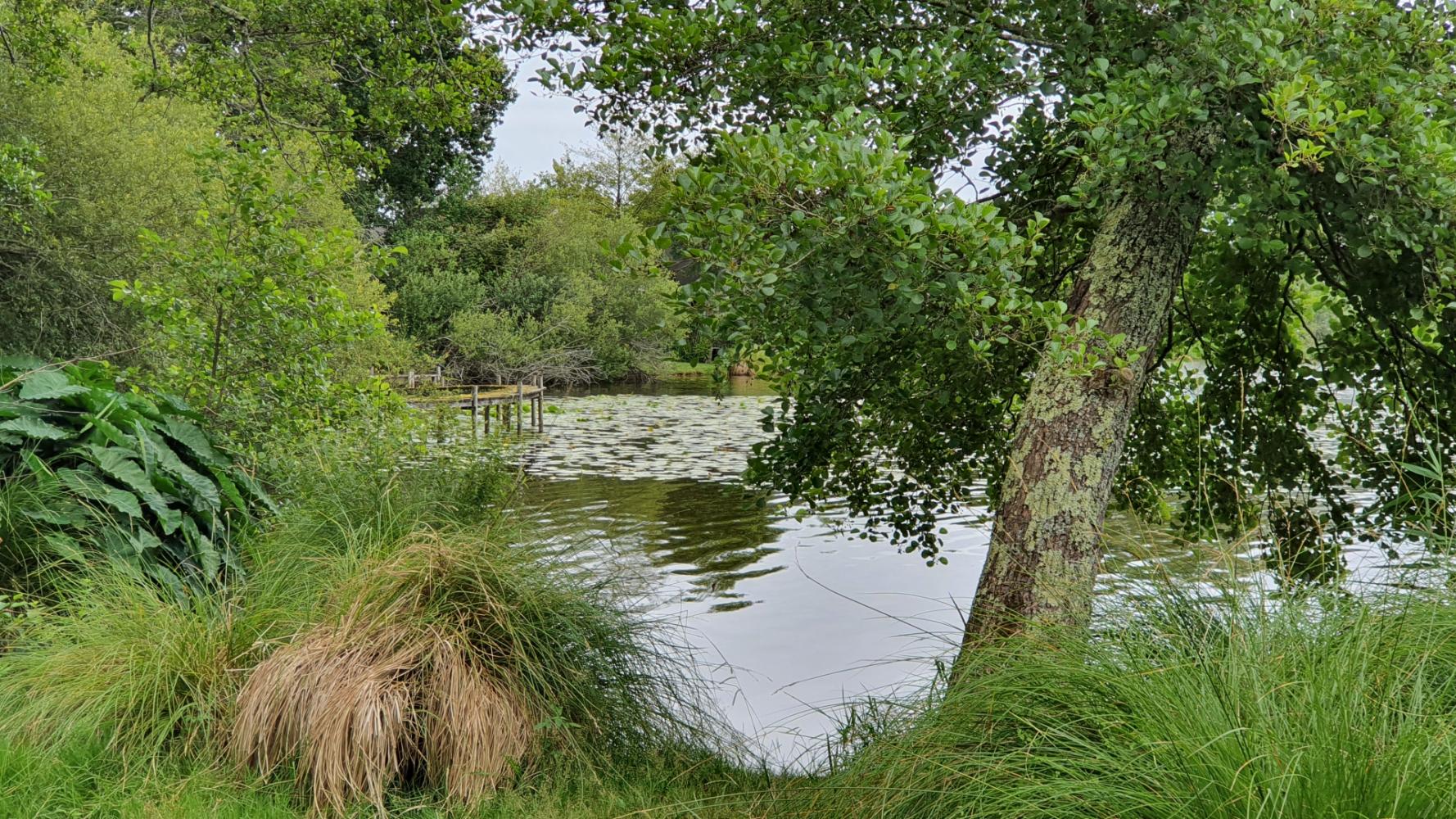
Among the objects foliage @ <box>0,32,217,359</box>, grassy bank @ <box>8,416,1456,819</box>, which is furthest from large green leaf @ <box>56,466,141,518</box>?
foliage @ <box>0,32,217,359</box>

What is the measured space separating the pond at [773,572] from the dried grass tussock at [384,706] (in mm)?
809

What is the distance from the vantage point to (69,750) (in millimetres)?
3279

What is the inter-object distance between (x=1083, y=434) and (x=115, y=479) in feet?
14.7

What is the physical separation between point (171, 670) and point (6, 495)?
1.75 m

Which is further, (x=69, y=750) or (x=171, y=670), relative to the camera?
(x=171, y=670)

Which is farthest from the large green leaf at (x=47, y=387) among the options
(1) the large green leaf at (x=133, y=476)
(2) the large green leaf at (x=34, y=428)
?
(1) the large green leaf at (x=133, y=476)

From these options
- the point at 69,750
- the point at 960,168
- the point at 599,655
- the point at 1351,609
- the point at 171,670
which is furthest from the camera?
the point at 960,168

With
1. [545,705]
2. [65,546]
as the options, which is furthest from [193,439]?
[545,705]

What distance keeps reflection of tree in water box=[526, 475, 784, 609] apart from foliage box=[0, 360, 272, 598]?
4034 mm

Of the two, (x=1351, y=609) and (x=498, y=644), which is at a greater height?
(x=1351, y=609)

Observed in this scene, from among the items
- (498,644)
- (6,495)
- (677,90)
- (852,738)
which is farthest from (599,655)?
(6,495)

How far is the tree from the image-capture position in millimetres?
3035

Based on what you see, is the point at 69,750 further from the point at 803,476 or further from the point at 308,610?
the point at 803,476

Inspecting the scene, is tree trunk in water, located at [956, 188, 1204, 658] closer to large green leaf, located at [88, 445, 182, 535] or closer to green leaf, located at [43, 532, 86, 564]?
green leaf, located at [43, 532, 86, 564]
